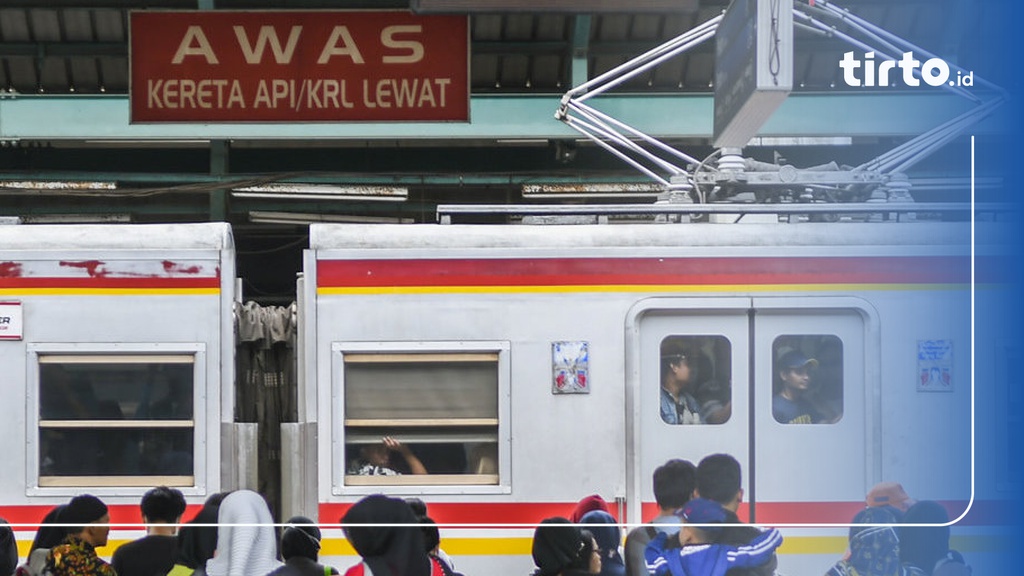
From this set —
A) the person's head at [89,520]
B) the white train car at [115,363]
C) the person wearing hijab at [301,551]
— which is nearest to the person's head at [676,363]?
the person wearing hijab at [301,551]

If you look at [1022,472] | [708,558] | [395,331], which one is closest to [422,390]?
[395,331]

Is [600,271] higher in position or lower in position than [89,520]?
higher

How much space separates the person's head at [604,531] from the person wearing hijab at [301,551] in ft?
2.28

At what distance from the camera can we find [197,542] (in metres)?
3.95

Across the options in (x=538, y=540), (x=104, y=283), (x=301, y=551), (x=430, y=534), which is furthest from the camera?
(x=104, y=283)

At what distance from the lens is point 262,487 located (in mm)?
4164

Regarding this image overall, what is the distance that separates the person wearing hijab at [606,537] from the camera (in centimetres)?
400

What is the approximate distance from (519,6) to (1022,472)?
1.79 meters

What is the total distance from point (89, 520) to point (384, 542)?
886 mm

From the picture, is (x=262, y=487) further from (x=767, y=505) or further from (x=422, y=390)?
(x=767, y=505)

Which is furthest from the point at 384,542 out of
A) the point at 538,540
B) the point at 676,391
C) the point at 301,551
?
the point at 676,391

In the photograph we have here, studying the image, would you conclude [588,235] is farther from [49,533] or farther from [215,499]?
[49,533]

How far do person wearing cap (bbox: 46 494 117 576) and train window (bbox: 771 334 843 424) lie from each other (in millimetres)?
1864

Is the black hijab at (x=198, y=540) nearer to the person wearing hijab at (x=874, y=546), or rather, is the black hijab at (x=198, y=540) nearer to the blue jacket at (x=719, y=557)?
the blue jacket at (x=719, y=557)
